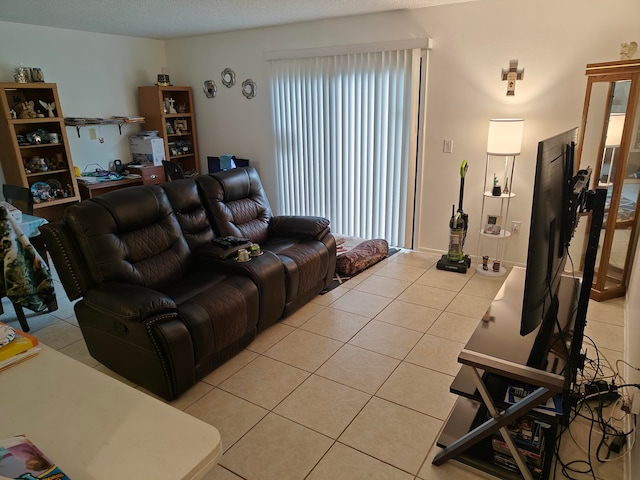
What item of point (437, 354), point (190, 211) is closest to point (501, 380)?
point (437, 354)

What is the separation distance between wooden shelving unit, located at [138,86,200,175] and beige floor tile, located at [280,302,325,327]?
10.9 feet

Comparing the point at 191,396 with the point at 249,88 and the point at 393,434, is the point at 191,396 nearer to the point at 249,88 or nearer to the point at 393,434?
the point at 393,434

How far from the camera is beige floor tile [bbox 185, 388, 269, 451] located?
2061 mm

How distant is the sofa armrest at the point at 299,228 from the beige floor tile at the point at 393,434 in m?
1.60

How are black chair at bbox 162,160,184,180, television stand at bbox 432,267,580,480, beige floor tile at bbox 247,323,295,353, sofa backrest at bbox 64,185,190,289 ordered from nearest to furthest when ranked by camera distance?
1. television stand at bbox 432,267,580,480
2. sofa backrest at bbox 64,185,190,289
3. beige floor tile at bbox 247,323,295,353
4. black chair at bbox 162,160,184,180

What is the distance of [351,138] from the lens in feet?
15.0

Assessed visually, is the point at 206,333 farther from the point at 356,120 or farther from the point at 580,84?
the point at 580,84

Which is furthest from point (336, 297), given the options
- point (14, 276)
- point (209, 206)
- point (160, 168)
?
point (160, 168)

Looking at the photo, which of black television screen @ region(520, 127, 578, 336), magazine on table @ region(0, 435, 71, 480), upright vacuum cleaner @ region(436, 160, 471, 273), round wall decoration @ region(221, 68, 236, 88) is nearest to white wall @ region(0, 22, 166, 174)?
round wall decoration @ region(221, 68, 236, 88)

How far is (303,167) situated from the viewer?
502 cm

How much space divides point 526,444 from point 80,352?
8.75ft

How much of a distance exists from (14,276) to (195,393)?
1.63 metres

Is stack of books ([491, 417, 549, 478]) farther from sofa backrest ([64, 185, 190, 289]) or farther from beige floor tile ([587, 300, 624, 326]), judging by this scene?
sofa backrest ([64, 185, 190, 289])

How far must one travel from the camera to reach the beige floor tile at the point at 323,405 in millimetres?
2100
